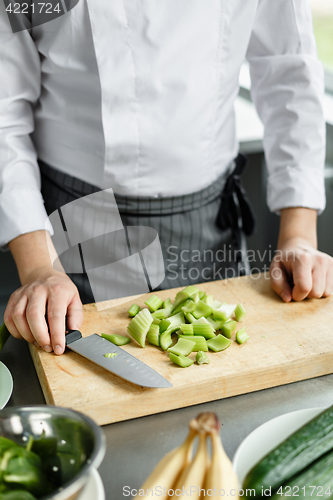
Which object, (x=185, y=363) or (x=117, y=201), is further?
(x=117, y=201)

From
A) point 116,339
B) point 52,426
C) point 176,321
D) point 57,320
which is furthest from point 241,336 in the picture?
point 52,426

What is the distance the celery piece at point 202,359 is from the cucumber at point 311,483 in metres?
0.30

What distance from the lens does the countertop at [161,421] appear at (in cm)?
58

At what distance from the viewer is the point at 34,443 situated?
44 centimetres

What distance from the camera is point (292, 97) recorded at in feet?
3.71

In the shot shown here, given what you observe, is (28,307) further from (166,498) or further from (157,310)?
(166,498)

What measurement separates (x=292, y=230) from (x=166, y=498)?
0.81 meters

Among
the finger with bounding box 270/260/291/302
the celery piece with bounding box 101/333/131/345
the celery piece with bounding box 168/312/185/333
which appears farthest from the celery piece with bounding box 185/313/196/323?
the finger with bounding box 270/260/291/302

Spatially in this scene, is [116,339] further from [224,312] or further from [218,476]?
[218,476]

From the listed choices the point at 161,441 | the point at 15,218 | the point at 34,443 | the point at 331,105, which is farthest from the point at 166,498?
the point at 331,105

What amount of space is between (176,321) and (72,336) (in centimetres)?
20

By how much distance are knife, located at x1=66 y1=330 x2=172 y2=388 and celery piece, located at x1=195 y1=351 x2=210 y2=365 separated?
0.08 metres

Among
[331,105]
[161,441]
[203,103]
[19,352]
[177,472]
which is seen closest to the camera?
[177,472]

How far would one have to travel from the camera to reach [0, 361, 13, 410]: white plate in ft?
2.10
